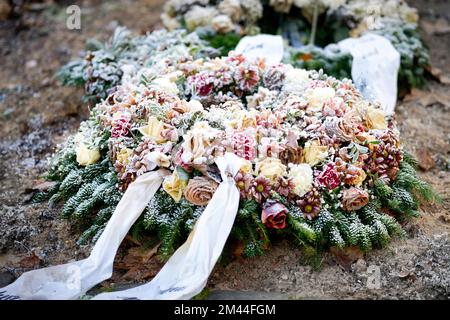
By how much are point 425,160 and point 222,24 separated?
1.92 metres

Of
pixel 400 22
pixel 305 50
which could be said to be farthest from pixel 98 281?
pixel 400 22

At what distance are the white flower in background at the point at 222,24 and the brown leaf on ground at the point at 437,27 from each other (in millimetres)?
2279

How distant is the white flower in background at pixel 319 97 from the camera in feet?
11.1

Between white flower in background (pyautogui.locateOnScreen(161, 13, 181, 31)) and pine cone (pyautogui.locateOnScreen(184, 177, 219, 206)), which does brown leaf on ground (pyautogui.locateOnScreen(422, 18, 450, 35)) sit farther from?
pine cone (pyautogui.locateOnScreen(184, 177, 219, 206))

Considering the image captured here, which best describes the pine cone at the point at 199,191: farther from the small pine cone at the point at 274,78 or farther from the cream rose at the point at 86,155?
the small pine cone at the point at 274,78

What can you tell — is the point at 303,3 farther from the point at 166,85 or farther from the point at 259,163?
the point at 259,163

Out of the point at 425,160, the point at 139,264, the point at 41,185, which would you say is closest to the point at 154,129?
the point at 139,264

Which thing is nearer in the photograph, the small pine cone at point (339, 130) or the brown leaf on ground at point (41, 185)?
the small pine cone at point (339, 130)

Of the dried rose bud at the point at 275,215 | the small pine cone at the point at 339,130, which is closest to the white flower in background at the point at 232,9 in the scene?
the small pine cone at the point at 339,130

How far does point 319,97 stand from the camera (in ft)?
11.2

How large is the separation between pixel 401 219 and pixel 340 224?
0.44m

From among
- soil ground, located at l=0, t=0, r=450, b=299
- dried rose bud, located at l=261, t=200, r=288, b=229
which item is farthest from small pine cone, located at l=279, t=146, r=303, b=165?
soil ground, located at l=0, t=0, r=450, b=299

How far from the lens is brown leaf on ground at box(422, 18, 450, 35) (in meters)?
5.94

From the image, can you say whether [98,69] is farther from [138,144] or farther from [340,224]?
[340,224]
